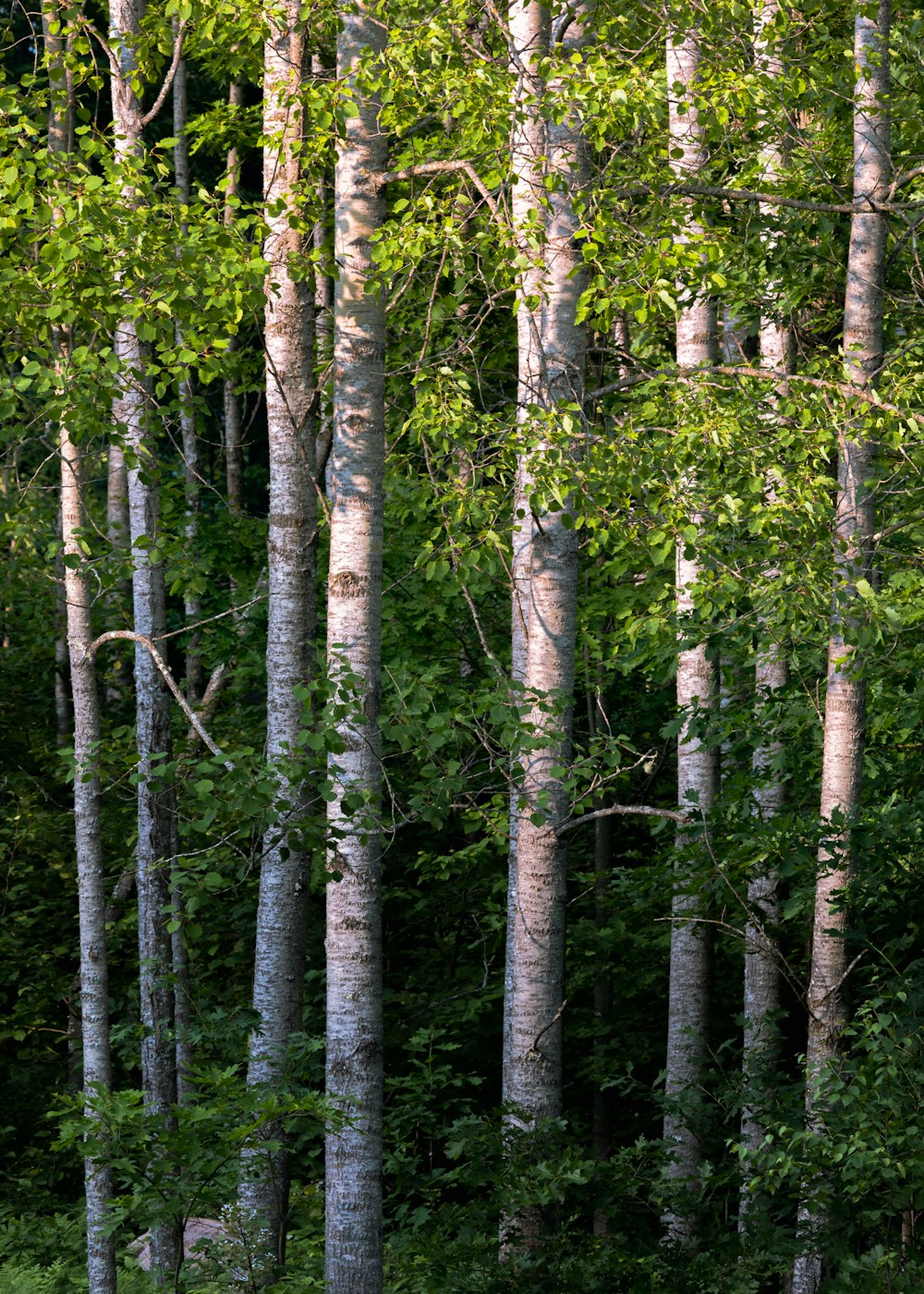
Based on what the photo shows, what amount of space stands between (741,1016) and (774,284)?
15.8 feet

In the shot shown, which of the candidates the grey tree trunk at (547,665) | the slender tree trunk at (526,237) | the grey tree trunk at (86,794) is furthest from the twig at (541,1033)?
the grey tree trunk at (86,794)

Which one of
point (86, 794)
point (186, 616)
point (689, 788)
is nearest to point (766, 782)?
point (689, 788)

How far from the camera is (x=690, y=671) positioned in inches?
384

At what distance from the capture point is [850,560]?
7.28 meters

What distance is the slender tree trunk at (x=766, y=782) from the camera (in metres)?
7.75

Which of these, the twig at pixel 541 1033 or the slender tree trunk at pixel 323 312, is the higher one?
the slender tree trunk at pixel 323 312

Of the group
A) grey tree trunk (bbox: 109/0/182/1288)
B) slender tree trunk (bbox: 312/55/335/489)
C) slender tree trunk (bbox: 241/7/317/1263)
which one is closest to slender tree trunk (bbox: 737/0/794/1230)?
slender tree trunk (bbox: 241/7/317/1263)

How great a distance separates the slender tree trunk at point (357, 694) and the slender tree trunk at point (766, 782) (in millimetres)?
2182

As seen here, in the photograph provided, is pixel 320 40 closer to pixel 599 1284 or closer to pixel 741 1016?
pixel 741 1016

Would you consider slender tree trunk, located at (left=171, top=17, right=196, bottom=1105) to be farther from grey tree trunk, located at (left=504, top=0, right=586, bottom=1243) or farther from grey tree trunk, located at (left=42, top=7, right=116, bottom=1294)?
grey tree trunk, located at (left=504, top=0, right=586, bottom=1243)

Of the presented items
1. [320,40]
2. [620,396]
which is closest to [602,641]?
[620,396]

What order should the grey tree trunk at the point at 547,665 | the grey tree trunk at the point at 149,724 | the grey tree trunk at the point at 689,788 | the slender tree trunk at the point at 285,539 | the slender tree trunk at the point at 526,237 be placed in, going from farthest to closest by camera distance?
the grey tree trunk at the point at 689,788
the grey tree trunk at the point at 149,724
the grey tree trunk at the point at 547,665
the slender tree trunk at the point at 285,539
the slender tree trunk at the point at 526,237

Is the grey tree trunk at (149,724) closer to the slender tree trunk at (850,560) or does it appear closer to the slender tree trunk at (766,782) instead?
the slender tree trunk at (766,782)

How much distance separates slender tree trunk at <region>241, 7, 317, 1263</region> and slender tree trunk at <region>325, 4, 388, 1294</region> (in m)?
0.79
